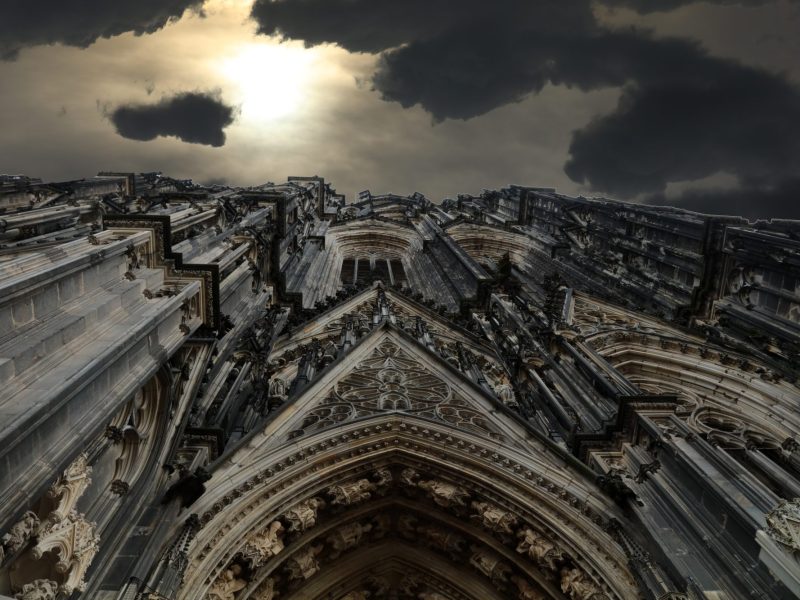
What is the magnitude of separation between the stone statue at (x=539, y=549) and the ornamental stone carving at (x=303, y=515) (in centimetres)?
267

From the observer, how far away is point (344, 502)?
8.62 meters

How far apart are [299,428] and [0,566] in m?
4.90

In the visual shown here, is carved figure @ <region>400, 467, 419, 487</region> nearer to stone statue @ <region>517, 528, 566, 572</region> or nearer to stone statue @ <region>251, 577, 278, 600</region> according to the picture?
stone statue @ <region>517, 528, 566, 572</region>

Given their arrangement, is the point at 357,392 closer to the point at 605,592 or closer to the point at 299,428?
the point at 299,428

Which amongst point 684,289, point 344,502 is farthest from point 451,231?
point 344,502

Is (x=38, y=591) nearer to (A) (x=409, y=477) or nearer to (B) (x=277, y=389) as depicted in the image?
(A) (x=409, y=477)

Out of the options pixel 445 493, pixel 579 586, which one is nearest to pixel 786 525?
pixel 579 586

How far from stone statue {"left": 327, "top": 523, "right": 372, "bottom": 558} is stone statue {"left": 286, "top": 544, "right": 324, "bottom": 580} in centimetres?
25

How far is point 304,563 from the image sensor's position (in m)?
8.17

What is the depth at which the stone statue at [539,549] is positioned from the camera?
25.1 feet

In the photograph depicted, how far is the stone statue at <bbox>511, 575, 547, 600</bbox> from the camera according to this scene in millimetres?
7922

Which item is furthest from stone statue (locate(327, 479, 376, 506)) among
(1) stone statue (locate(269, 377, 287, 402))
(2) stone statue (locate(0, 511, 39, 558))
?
(2) stone statue (locate(0, 511, 39, 558))

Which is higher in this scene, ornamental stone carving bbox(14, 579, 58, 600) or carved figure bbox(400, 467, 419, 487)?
ornamental stone carving bbox(14, 579, 58, 600)

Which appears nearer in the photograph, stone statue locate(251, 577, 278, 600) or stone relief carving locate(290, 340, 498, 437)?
stone statue locate(251, 577, 278, 600)
